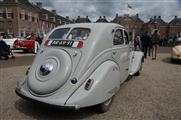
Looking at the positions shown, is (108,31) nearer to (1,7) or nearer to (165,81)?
(165,81)

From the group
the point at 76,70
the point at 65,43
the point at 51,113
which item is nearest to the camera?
the point at 76,70

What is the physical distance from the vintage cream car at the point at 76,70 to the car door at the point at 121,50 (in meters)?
0.03

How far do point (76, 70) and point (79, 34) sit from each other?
1.06m

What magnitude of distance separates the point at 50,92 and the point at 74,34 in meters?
1.51

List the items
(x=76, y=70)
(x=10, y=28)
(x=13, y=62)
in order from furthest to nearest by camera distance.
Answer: (x=10, y=28), (x=13, y=62), (x=76, y=70)

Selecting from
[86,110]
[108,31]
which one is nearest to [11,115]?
[86,110]

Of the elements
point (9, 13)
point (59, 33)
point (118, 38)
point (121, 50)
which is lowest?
point (121, 50)

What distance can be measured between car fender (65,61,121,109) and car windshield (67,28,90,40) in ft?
2.46

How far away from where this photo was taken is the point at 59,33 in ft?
16.4

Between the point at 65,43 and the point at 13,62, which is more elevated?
the point at 65,43

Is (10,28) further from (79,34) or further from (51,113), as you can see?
(51,113)

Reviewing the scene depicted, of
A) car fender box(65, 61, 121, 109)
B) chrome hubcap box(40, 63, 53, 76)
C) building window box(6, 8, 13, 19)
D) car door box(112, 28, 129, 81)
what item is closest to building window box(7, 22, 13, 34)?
building window box(6, 8, 13, 19)

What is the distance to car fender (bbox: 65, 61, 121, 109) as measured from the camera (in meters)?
3.68

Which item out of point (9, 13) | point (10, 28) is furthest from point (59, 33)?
point (9, 13)
